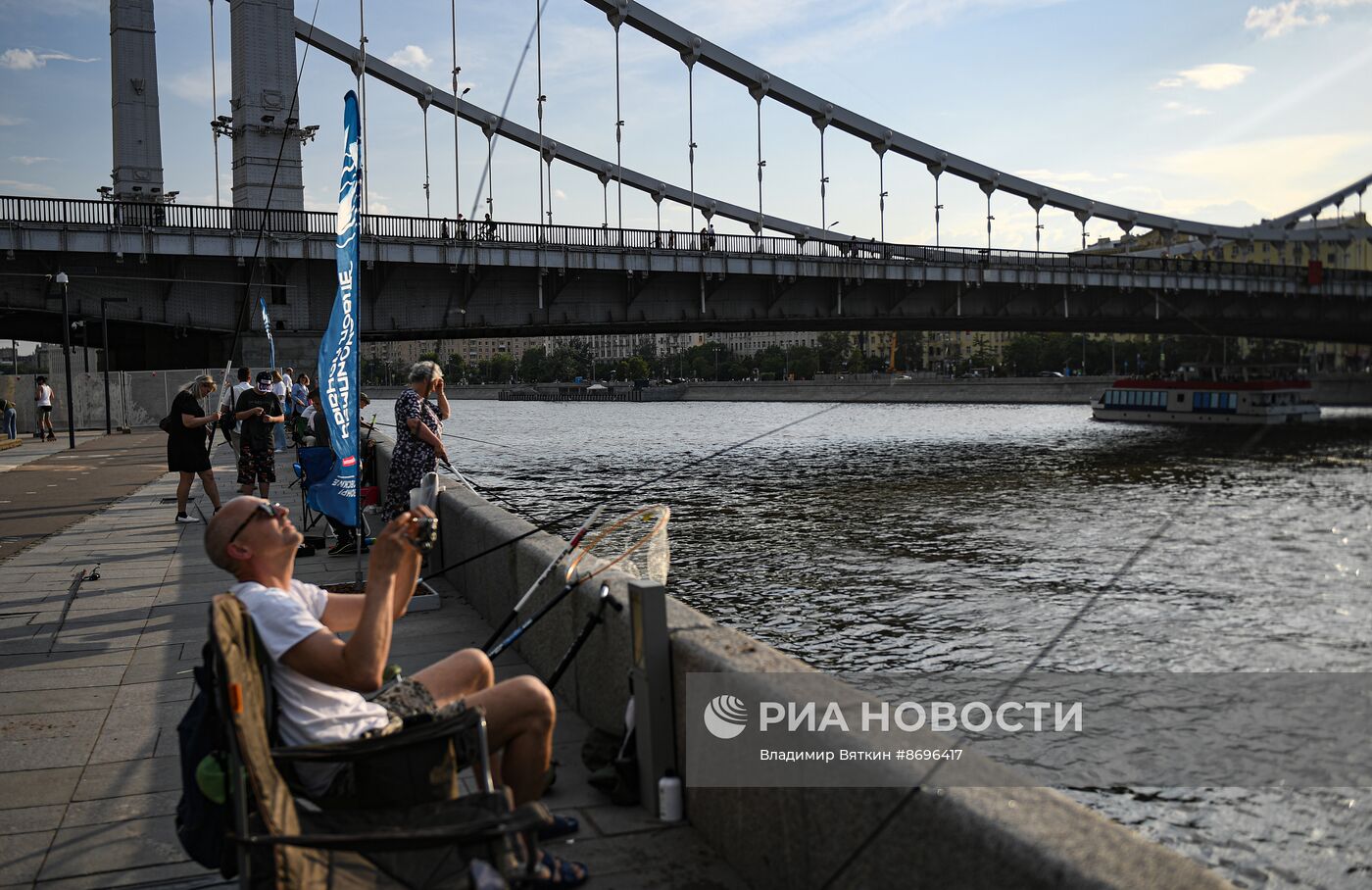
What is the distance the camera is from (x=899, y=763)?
2.81m

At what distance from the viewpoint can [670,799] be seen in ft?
13.0

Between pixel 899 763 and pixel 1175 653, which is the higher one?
pixel 899 763

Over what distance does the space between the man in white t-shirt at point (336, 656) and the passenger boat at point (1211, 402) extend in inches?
2433

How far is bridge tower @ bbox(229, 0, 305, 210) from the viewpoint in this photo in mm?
32969

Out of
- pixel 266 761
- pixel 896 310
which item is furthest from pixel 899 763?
pixel 896 310

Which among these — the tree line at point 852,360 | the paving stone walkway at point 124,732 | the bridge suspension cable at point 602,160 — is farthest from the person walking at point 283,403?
the tree line at point 852,360

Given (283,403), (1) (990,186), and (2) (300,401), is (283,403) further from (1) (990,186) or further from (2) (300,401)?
(1) (990,186)

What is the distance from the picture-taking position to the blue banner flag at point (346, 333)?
7.12 m

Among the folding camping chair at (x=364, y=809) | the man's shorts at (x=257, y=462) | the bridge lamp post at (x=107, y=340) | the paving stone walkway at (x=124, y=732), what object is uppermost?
the bridge lamp post at (x=107, y=340)

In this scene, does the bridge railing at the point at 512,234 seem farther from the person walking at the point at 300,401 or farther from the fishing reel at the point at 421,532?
the fishing reel at the point at 421,532

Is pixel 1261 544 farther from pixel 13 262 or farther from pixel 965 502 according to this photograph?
pixel 13 262

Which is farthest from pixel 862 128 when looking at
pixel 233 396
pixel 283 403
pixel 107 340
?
pixel 233 396

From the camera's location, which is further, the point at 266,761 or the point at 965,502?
the point at 965,502

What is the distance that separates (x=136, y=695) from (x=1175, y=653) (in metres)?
9.23
